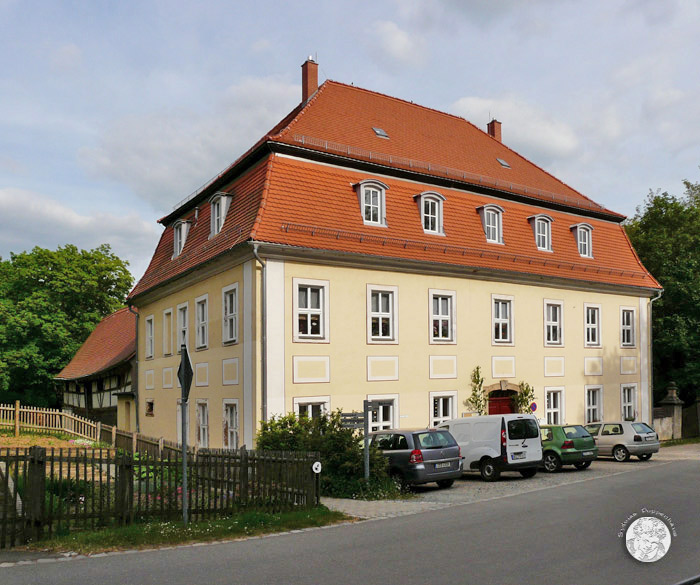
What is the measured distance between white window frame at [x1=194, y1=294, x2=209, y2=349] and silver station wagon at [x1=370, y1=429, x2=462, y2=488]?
8435 mm

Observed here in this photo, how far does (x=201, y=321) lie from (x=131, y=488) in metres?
13.0

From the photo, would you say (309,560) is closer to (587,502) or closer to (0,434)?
(587,502)

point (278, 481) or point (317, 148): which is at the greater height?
point (317, 148)

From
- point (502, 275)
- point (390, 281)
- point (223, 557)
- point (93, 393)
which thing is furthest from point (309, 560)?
point (93, 393)

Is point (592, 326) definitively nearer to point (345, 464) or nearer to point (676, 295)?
point (676, 295)

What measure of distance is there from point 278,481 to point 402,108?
812 inches

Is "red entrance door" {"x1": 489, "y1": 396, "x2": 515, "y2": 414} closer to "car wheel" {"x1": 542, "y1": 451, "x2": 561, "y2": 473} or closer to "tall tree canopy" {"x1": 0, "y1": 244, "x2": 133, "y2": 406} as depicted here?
"car wheel" {"x1": 542, "y1": 451, "x2": 561, "y2": 473}

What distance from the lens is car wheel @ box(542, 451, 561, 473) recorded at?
68.9 ft

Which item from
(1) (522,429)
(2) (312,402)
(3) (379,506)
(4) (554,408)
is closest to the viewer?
(3) (379,506)

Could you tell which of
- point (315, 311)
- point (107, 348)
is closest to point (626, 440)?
point (315, 311)

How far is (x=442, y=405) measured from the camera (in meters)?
24.0

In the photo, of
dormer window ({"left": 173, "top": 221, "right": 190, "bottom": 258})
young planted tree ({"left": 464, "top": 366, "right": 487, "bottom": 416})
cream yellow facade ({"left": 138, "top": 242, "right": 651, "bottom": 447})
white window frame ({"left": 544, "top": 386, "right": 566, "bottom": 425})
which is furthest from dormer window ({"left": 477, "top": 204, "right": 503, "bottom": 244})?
dormer window ({"left": 173, "top": 221, "right": 190, "bottom": 258})

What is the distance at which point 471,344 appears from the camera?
975 inches

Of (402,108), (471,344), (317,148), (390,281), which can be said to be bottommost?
(471,344)
